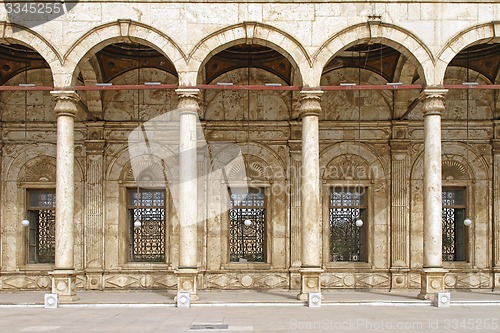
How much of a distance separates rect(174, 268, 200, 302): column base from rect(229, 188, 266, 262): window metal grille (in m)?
4.56

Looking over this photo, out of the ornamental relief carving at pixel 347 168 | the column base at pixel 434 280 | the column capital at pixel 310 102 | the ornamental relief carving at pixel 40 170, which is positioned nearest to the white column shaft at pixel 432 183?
the column base at pixel 434 280

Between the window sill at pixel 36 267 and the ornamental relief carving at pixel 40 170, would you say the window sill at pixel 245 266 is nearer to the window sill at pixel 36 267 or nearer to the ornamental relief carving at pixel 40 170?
the window sill at pixel 36 267

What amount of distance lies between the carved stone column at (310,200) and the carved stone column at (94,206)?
7028 millimetres

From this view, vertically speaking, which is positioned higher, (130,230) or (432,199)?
(432,199)

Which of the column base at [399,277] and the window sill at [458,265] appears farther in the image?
the window sill at [458,265]

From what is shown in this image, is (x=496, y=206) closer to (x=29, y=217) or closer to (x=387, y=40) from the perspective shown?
(x=387, y=40)

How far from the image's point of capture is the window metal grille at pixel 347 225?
73.5 feet

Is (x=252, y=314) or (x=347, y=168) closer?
(x=252, y=314)

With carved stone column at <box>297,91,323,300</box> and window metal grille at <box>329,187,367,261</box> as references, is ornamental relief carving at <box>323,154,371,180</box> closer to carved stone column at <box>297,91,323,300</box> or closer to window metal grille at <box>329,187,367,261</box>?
window metal grille at <box>329,187,367,261</box>

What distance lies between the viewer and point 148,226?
885 inches

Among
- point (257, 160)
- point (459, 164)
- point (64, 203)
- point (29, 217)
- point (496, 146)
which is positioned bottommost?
point (29, 217)

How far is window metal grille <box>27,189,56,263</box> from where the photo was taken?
22328 mm

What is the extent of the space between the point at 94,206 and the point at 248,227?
4850 millimetres

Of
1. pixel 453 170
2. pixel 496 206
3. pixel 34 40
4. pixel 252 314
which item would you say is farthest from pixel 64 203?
pixel 496 206
